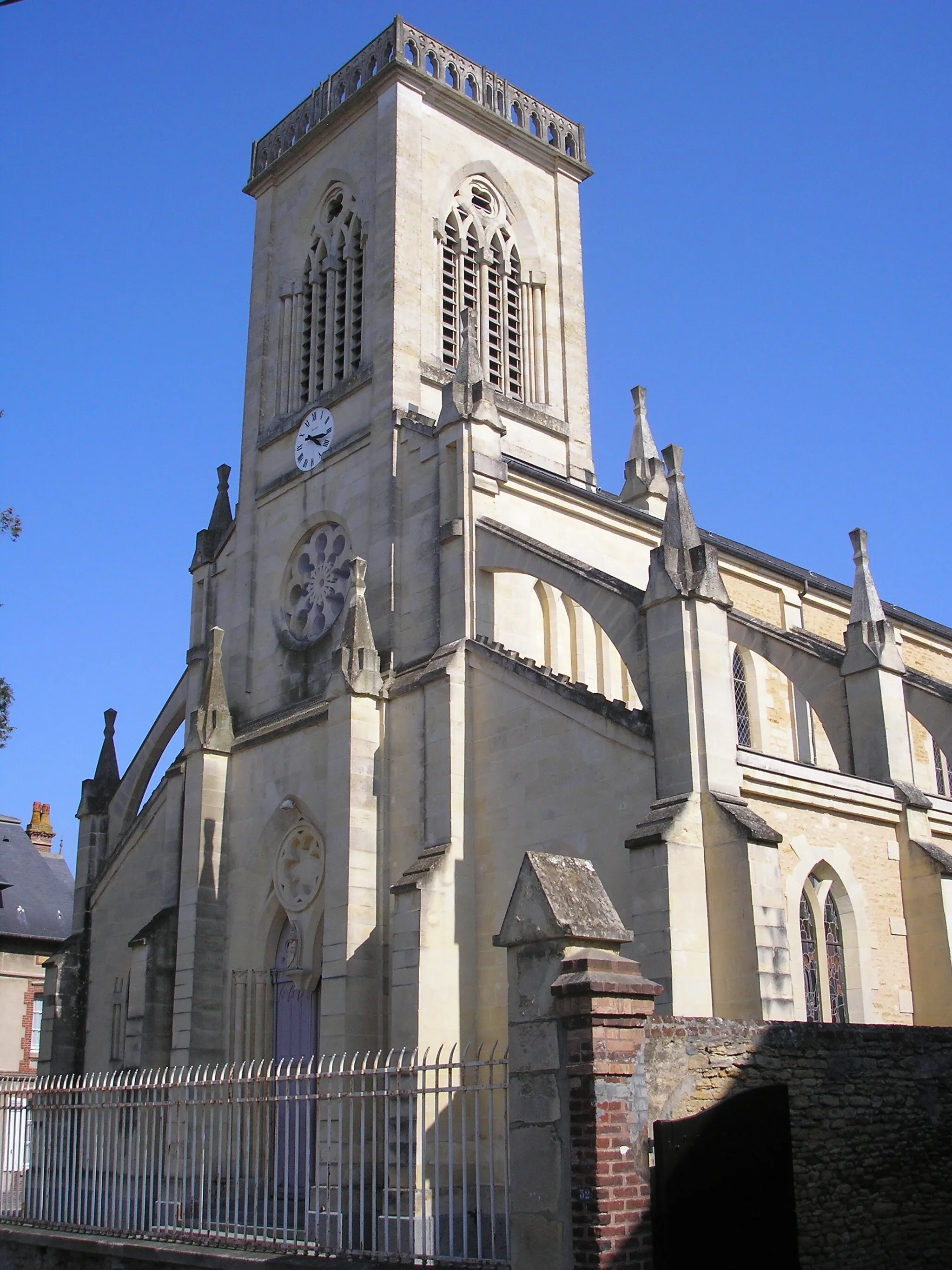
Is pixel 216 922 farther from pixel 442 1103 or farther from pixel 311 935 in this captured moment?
pixel 442 1103

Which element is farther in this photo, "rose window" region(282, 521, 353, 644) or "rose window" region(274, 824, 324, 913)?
"rose window" region(282, 521, 353, 644)

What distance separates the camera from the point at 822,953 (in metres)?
17.9

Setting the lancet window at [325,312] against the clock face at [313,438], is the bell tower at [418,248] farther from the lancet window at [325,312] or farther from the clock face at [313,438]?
the clock face at [313,438]

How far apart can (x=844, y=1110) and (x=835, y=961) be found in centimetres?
770

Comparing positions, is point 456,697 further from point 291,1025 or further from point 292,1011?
point 291,1025

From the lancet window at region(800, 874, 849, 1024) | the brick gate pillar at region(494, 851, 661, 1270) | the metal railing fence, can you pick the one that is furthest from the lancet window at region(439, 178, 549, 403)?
the brick gate pillar at region(494, 851, 661, 1270)

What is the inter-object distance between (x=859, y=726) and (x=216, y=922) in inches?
460

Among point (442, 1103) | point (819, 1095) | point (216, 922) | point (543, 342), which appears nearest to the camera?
point (819, 1095)

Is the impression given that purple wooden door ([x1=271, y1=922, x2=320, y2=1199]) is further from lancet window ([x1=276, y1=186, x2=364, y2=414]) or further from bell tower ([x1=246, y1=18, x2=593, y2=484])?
lancet window ([x1=276, y1=186, x2=364, y2=414])

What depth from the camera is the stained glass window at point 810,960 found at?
17.4m

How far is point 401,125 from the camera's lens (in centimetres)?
2633

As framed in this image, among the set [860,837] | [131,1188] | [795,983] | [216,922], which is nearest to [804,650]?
[860,837]

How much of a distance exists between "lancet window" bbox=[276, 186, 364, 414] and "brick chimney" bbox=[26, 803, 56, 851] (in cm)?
2143

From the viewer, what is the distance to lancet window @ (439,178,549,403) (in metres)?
26.7
